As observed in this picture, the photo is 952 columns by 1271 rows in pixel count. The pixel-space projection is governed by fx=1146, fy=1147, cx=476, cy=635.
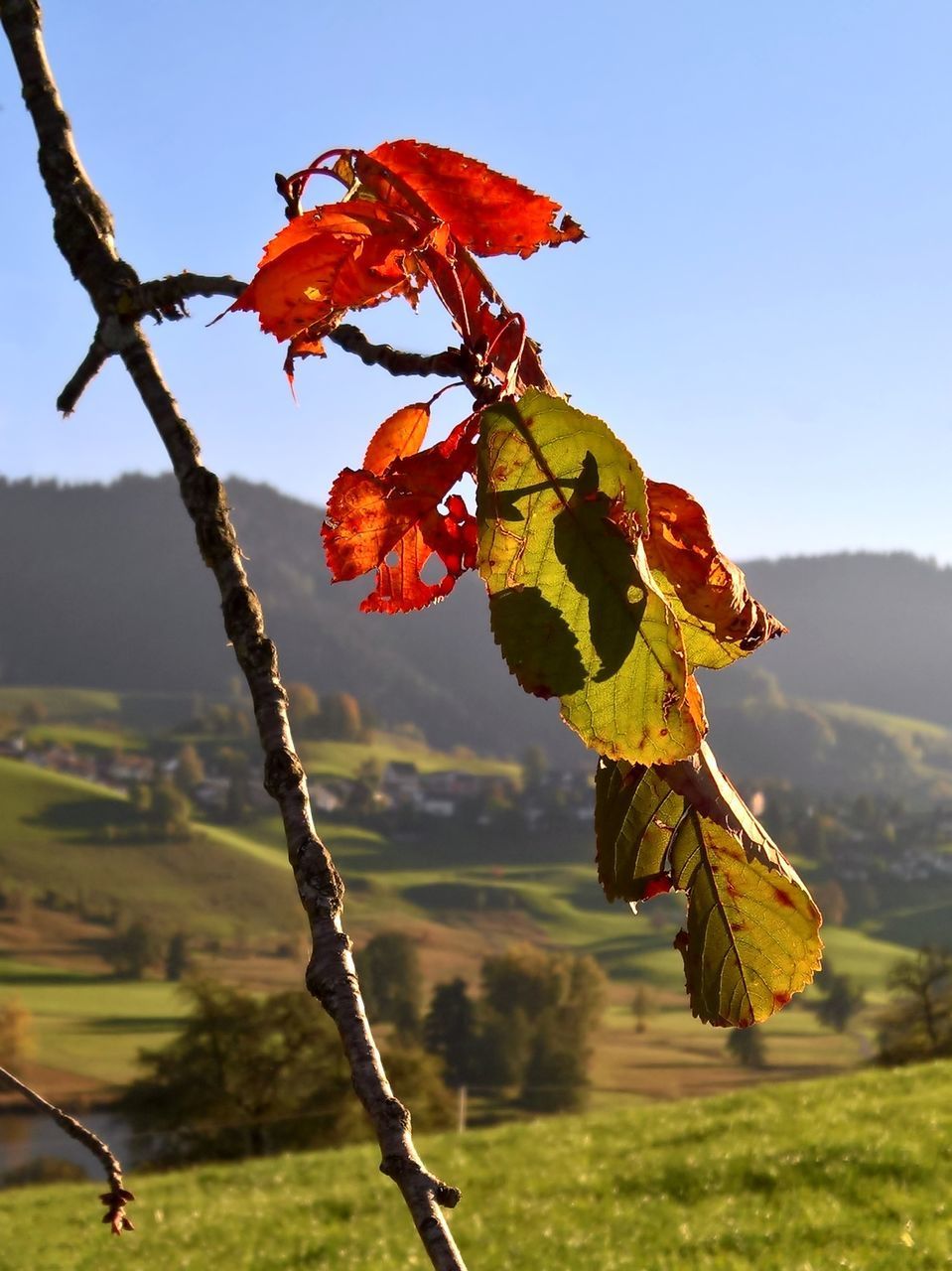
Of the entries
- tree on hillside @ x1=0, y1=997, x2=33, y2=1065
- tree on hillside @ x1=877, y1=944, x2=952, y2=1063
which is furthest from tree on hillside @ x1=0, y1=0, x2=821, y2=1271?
tree on hillside @ x1=0, y1=997, x2=33, y2=1065

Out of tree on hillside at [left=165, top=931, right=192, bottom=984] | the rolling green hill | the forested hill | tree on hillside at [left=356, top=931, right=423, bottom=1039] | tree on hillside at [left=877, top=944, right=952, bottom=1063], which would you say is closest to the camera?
tree on hillside at [left=877, top=944, right=952, bottom=1063]

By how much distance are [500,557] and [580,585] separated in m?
0.04

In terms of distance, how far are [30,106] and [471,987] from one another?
70.9 metres

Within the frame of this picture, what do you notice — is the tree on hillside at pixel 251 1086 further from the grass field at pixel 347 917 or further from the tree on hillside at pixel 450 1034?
Result: the grass field at pixel 347 917

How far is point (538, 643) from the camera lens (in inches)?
16.9

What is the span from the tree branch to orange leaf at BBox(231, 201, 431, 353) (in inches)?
3.0

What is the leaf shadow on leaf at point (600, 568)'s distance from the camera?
416 millimetres

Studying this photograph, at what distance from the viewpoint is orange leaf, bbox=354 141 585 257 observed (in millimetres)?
545

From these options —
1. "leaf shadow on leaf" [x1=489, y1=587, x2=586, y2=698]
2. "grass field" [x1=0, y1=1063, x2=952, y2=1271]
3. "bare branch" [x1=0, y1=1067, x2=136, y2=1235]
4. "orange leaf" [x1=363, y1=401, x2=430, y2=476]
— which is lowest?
"grass field" [x1=0, y1=1063, x2=952, y2=1271]

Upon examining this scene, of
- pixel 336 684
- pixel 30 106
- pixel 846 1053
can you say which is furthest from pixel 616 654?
pixel 336 684

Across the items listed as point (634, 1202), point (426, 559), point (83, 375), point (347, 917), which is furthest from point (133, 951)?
point (426, 559)

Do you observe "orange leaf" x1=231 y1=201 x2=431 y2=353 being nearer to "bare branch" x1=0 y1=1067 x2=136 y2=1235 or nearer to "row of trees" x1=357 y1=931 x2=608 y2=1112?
"bare branch" x1=0 y1=1067 x2=136 y2=1235

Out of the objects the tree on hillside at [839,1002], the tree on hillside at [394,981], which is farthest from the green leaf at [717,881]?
the tree on hillside at [839,1002]

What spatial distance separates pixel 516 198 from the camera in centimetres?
56
